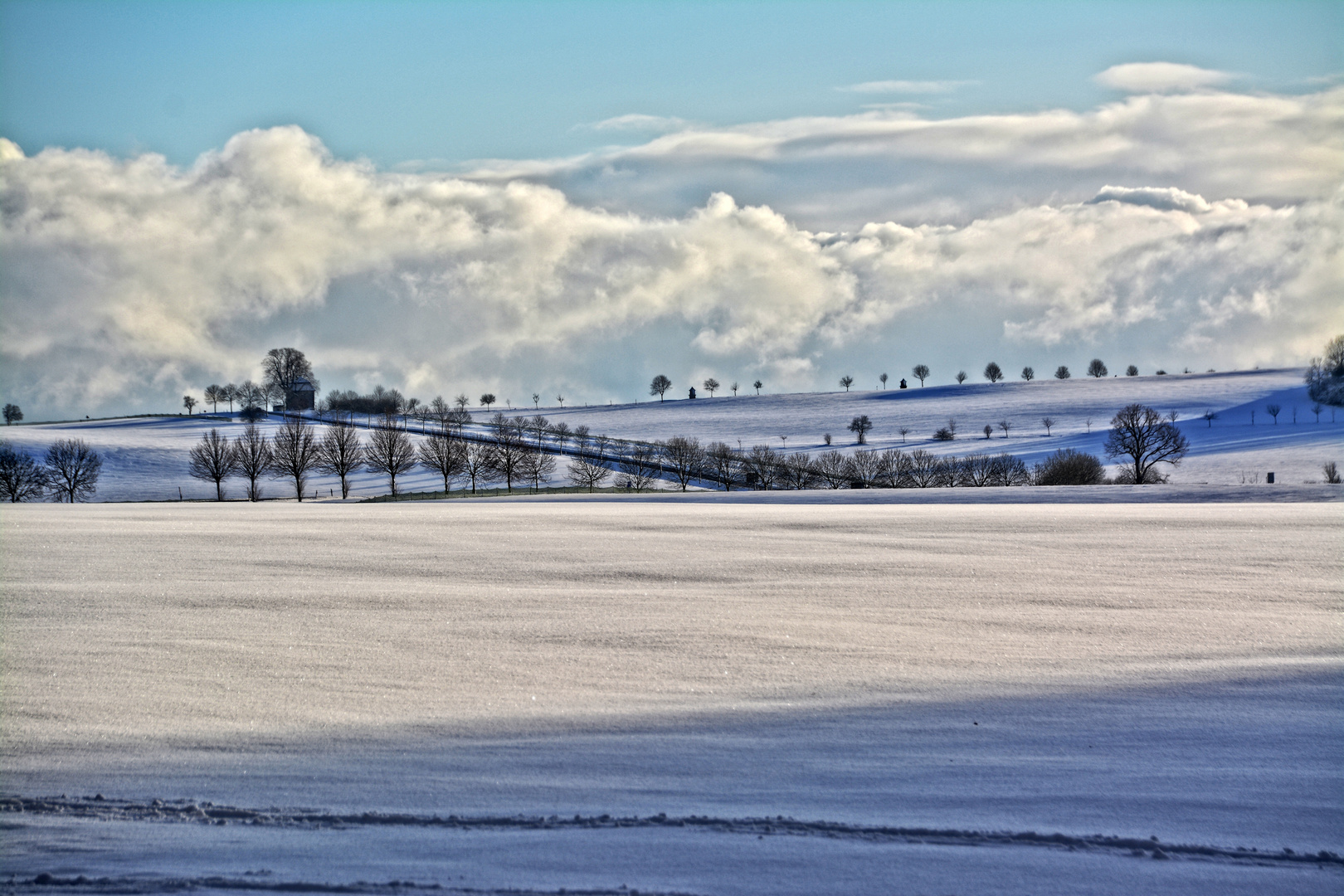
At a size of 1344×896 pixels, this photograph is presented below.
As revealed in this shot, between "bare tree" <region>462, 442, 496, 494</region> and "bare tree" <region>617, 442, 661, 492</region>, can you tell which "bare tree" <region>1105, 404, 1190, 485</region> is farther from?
"bare tree" <region>462, 442, 496, 494</region>

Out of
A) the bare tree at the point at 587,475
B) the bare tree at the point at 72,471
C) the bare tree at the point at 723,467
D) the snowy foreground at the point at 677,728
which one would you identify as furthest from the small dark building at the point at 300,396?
the snowy foreground at the point at 677,728

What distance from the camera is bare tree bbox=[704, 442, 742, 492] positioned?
8338 cm

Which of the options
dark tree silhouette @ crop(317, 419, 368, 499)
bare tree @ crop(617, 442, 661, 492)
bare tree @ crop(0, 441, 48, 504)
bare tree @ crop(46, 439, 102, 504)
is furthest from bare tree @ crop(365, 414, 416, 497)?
bare tree @ crop(617, 442, 661, 492)

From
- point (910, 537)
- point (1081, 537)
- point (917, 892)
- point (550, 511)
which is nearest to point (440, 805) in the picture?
point (917, 892)

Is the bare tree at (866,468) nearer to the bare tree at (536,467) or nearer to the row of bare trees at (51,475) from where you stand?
the bare tree at (536,467)

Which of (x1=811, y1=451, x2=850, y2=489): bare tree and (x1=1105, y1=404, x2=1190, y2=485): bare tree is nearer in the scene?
(x1=1105, y1=404, x2=1190, y2=485): bare tree

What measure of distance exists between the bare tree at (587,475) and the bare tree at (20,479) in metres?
42.1

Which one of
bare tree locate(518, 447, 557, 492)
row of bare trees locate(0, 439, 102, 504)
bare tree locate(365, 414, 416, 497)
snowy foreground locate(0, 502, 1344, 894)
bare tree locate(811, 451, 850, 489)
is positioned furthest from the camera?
bare tree locate(518, 447, 557, 492)

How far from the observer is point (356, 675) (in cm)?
1022

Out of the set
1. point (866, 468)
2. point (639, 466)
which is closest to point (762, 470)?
point (866, 468)

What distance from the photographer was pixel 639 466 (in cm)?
8869

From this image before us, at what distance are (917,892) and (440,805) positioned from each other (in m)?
3.26

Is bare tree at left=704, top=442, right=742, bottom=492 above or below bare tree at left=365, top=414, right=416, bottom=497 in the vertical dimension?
below

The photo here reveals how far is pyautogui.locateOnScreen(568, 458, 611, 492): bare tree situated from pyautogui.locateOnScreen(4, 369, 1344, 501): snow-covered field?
4.61 metres
